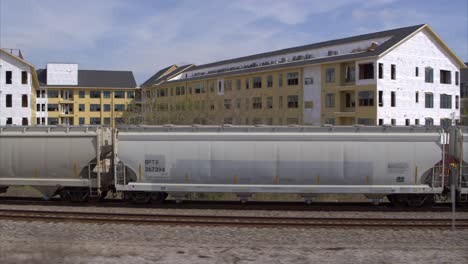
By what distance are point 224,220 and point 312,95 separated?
38206mm

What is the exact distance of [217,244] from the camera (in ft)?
43.7

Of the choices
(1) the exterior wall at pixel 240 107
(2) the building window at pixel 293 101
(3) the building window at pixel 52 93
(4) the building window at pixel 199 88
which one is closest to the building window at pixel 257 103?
(1) the exterior wall at pixel 240 107

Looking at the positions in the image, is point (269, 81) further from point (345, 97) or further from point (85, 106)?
point (85, 106)

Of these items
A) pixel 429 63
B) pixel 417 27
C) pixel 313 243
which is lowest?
pixel 313 243

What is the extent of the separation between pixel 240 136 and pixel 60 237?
757 centimetres

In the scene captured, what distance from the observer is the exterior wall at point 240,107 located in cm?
5253

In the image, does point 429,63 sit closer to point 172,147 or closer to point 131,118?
point 131,118

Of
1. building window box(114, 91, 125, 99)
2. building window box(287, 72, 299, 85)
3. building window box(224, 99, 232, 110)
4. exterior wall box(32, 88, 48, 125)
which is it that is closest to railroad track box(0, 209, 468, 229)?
building window box(287, 72, 299, 85)

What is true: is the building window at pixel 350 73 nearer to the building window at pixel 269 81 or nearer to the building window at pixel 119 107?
the building window at pixel 269 81

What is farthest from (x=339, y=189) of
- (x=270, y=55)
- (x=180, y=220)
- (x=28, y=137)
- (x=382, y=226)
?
(x=270, y=55)

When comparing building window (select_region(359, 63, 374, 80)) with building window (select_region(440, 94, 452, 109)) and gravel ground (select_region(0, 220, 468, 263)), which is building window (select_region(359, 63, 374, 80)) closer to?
building window (select_region(440, 94, 452, 109))

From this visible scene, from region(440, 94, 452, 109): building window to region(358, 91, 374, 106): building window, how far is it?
10.5 metres

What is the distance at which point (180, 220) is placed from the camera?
16094 millimetres

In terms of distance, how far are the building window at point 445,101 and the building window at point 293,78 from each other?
629 inches
